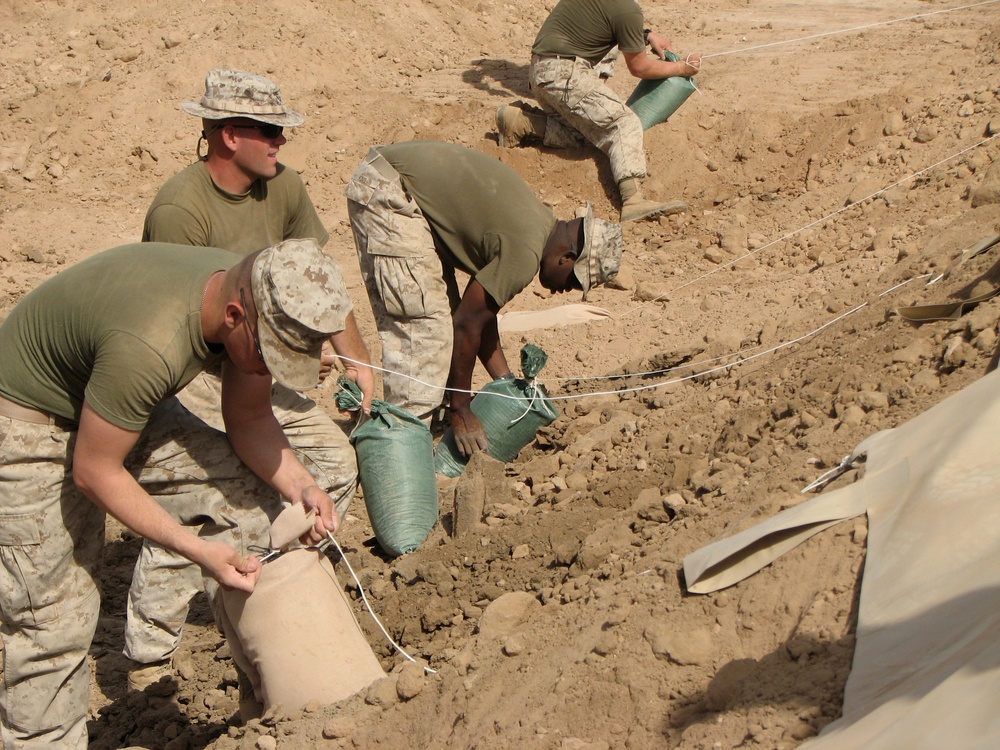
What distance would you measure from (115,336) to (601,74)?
6.74m

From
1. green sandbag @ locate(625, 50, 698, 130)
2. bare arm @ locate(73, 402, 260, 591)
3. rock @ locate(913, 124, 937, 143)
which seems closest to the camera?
bare arm @ locate(73, 402, 260, 591)

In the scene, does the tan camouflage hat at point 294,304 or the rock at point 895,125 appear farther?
the rock at point 895,125

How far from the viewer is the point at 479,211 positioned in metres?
4.87

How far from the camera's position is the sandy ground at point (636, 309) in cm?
296

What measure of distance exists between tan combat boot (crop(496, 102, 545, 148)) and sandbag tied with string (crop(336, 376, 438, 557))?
4986mm

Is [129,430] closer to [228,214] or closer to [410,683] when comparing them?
[410,683]

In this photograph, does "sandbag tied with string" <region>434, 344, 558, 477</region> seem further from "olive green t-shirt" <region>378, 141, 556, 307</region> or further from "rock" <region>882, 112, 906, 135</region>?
"rock" <region>882, 112, 906, 135</region>

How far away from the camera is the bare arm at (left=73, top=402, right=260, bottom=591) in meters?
2.82

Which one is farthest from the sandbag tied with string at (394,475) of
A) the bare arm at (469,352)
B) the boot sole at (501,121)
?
the boot sole at (501,121)

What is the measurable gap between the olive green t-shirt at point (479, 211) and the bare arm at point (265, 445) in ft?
5.52

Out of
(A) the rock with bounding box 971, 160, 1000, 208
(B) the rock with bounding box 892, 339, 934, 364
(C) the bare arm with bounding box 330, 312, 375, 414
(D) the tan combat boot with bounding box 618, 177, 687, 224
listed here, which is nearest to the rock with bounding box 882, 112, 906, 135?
(D) the tan combat boot with bounding box 618, 177, 687, 224

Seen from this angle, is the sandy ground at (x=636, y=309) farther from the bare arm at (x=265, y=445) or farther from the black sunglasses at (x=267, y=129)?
the black sunglasses at (x=267, y=129)

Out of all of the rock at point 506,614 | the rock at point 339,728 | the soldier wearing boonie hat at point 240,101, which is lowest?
the rock at point 339,728

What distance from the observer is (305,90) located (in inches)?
412
